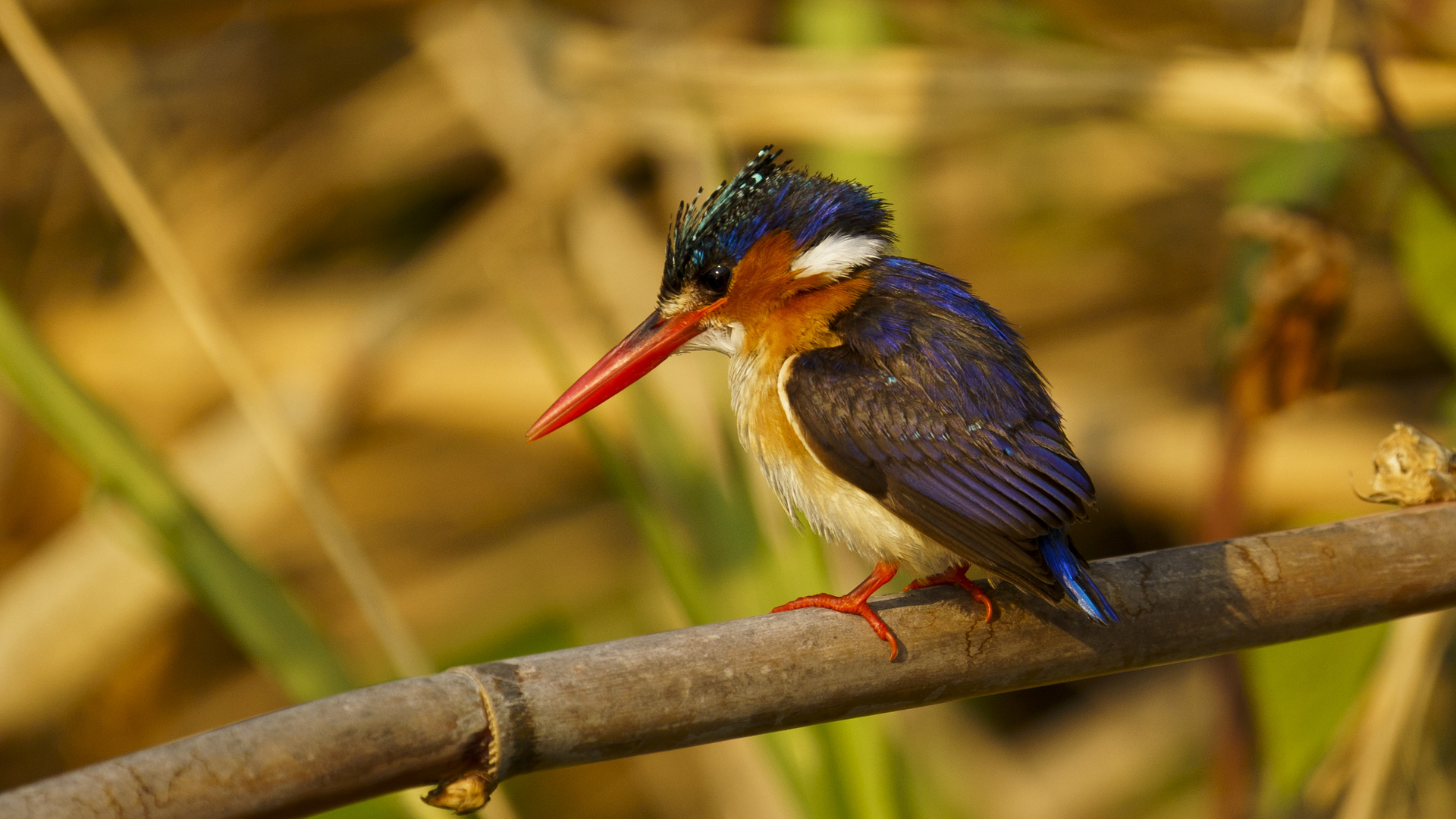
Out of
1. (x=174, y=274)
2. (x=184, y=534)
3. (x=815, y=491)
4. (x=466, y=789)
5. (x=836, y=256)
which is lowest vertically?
(x=466, y=789)

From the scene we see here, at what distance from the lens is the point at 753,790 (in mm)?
2326

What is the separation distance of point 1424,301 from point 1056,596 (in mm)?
1138

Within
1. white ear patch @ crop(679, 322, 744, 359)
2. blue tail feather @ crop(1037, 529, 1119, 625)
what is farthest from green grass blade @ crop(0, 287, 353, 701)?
blue tail feather @ crop(1037, 529, 1119, 625)

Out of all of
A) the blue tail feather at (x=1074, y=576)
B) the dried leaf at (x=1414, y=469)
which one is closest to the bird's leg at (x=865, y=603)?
the blue tail feather at (x=1074, y=576)

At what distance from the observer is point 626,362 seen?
4.31ft

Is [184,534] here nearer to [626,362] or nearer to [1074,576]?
[626,362]

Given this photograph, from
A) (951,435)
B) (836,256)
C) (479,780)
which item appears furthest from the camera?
(836,256)

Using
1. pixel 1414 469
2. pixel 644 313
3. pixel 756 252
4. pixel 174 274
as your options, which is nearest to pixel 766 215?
pixel 756 252

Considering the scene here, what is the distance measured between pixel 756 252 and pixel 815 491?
293 mm

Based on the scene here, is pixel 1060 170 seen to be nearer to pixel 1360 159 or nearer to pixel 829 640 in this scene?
pixel 1360 159

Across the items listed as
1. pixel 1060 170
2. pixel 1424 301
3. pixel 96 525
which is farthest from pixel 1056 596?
pixel 1060 170

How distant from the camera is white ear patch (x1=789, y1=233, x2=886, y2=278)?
4.30 ft

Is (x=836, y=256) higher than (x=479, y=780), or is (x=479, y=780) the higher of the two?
(x=836, y=256)

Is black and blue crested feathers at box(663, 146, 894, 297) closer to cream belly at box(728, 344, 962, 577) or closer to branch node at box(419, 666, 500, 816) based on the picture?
cream belly at box(728, 344, 962, 577)
